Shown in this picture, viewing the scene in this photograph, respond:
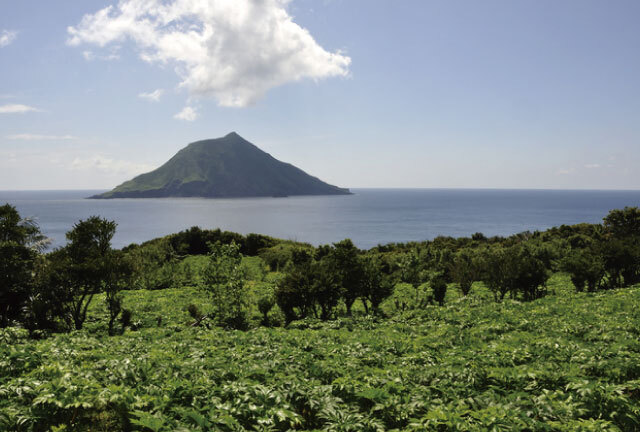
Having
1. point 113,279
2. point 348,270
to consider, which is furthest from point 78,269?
point 348,270

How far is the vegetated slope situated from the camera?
5590 millimetres

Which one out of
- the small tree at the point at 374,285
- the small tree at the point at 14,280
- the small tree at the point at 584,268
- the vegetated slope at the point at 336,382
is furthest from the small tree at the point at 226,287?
the small tree at the point at 584,268

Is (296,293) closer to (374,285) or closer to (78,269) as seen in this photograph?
(374,285)

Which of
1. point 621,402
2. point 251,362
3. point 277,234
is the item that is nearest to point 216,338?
point 251,362

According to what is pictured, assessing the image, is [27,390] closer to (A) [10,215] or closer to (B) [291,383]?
(B) [291,383]

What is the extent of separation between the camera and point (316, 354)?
10039 mm

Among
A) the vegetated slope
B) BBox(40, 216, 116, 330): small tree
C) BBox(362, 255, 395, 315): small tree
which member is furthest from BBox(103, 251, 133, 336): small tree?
BBox(362, 255, 395, 315): small tree

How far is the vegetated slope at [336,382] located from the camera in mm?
5590

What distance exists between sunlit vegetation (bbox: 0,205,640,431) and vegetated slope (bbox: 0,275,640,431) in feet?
0.12

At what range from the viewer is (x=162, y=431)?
16.4 ft

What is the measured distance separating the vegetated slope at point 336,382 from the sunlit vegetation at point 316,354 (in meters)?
0.04

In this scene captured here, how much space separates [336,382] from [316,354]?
9.19 ft

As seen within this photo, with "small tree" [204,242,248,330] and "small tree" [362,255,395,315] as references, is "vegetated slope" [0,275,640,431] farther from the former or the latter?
"small tree" [362,255,395,315]

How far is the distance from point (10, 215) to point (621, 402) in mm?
29090
